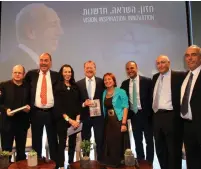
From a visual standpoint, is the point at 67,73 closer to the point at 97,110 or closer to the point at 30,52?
the point at 97,110

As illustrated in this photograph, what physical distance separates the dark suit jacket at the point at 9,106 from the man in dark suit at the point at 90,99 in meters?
0.74

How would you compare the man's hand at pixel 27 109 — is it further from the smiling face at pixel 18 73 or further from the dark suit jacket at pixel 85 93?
the dark suit jacket at pixel 85 93

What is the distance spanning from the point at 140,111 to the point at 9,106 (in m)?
1.76

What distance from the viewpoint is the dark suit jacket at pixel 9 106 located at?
127 inches

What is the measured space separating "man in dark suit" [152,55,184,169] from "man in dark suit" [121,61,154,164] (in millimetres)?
325

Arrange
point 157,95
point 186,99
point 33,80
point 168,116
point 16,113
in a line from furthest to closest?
1. point 33,80
2. point 16,113
3. point 157,95
4. point 168,116
5. point 186,99

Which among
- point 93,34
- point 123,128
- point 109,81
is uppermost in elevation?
point 93,34

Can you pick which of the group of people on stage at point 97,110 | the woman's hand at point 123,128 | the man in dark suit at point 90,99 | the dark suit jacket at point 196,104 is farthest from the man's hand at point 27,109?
the dark suit jacket at point 196,104

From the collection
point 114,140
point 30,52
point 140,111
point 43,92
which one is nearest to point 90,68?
point 43,92

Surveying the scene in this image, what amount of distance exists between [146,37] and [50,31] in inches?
→ 73.8

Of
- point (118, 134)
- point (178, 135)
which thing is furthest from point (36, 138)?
point (178, 135)

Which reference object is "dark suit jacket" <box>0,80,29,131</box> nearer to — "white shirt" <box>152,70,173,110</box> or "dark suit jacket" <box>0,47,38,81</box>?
"dark suit jacket" <box>0,47,38,81</box>

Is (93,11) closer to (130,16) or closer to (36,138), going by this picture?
(130,16)

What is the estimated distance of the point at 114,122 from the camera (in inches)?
129
